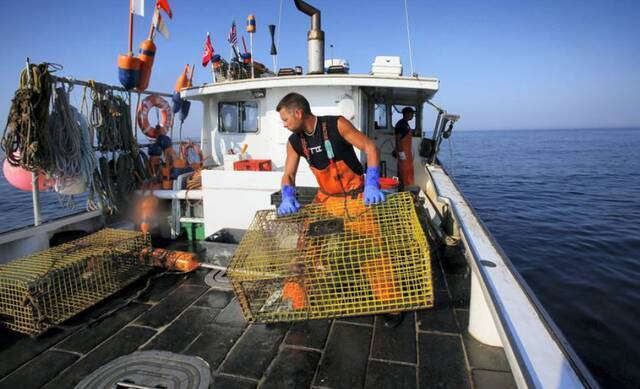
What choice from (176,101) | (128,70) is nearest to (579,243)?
(176,101)

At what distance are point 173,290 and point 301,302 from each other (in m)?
1.84

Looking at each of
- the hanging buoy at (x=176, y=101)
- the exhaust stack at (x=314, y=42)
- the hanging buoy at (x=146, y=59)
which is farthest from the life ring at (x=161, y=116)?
the exhaust stack at (x=314, y=42)

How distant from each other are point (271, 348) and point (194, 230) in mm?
3559

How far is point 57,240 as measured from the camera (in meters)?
4.69

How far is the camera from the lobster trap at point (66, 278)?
10.0ft

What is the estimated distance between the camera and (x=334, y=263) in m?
2.92

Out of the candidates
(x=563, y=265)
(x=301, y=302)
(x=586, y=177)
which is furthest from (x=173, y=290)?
(x=586, y=177)

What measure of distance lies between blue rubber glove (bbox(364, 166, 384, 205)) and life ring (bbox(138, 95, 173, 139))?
5.18m

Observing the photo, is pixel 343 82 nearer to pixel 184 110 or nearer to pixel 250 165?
pixel 250 165

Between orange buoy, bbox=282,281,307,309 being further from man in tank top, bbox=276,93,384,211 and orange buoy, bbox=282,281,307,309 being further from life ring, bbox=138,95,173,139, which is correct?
life ring, bbox=138,95,173,139

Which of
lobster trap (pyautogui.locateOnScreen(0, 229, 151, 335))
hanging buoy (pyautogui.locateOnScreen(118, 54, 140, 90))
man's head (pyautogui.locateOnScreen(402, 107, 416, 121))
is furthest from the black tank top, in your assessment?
man's head (pyautogui.locateOnScreen(402, 107, 416, 121))

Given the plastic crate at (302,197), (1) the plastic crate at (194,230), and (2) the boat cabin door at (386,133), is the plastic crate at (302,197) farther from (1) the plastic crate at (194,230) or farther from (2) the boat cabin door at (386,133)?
(2) the boat cabin door at (386,133)

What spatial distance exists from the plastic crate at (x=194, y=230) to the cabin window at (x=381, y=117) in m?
5.02

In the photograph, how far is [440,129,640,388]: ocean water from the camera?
5027 mm
